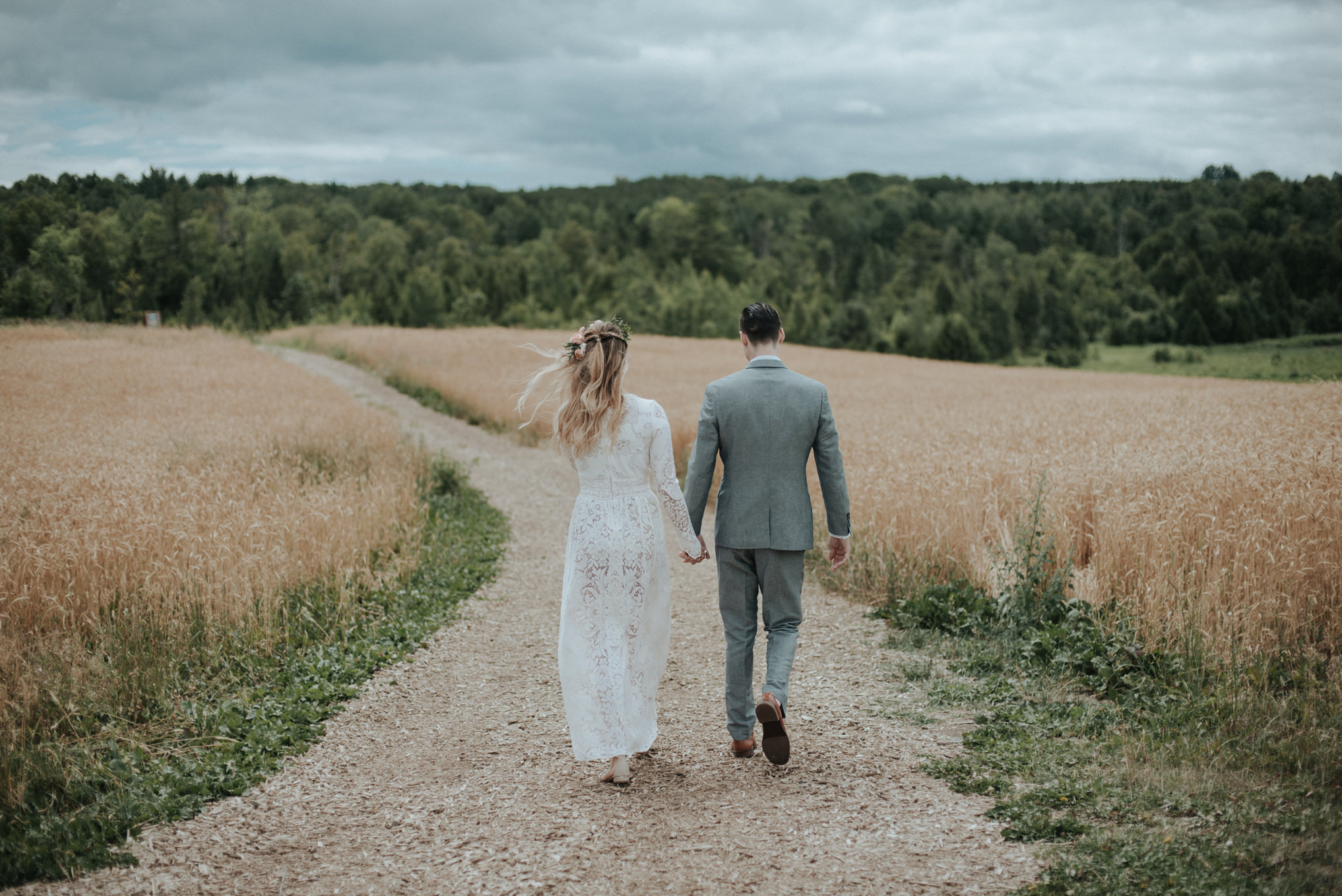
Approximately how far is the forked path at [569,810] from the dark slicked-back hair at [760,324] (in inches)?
103

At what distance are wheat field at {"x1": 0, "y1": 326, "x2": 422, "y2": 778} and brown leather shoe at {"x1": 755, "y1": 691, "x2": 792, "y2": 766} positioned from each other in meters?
4.49

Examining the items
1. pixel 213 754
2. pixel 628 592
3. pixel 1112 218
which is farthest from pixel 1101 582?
pixel 1112 218

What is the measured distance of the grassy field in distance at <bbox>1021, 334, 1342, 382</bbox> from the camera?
17.2 metres

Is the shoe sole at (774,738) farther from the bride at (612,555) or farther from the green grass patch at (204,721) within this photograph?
the green grass patch at (204,721)

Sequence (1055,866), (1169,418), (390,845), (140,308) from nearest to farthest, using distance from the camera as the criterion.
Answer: (1055,866), (390,845), (1169,418), (140,308)

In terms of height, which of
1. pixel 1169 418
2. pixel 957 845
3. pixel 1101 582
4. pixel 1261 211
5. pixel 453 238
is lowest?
pixel 957 845

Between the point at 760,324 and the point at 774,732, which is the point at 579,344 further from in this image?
the point at 774,732

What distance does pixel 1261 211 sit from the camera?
20.3m

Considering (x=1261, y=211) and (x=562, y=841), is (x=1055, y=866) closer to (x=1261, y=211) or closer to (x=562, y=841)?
(x=562, y=841)

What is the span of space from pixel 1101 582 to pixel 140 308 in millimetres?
46163

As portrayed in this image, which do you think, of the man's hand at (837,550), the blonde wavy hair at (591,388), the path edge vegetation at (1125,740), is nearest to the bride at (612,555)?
the blonde wavy hair at (591,388)

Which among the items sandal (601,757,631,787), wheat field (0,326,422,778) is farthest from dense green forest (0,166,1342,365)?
sandal (601,757,631,787)

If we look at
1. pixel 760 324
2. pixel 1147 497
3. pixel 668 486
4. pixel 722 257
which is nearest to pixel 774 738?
pixel 668 486

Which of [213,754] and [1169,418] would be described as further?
[1169,418]
